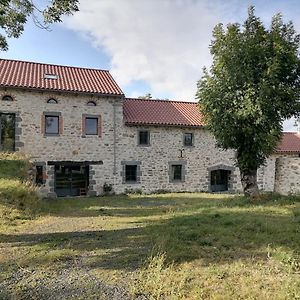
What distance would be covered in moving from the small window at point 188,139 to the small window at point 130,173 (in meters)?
4.01

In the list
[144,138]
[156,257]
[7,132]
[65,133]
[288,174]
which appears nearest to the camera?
[156,257]

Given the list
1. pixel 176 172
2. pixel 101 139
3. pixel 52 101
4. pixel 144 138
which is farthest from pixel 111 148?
pixel 176 172

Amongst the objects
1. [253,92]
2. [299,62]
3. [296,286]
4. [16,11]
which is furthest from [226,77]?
[296,286]

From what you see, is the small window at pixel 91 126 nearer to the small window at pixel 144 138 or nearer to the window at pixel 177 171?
the small window at pixel 144 138

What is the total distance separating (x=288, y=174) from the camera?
19172 millimetres

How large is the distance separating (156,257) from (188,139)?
17.7 m

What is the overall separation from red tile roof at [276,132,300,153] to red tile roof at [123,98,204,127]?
287 inches

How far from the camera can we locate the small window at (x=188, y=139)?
905 inches

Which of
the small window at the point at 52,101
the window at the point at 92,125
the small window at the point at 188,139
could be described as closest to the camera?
the small window at the point at 52,101

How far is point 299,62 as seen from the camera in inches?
488

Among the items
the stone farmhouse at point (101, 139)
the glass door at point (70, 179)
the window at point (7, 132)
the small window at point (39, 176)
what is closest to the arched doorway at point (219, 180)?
the stone farmhouse at point (101, 139)

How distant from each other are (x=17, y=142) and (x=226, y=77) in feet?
41.6

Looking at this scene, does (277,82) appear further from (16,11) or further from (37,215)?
(37,215)

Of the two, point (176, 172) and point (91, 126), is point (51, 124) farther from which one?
point (176, 172)
